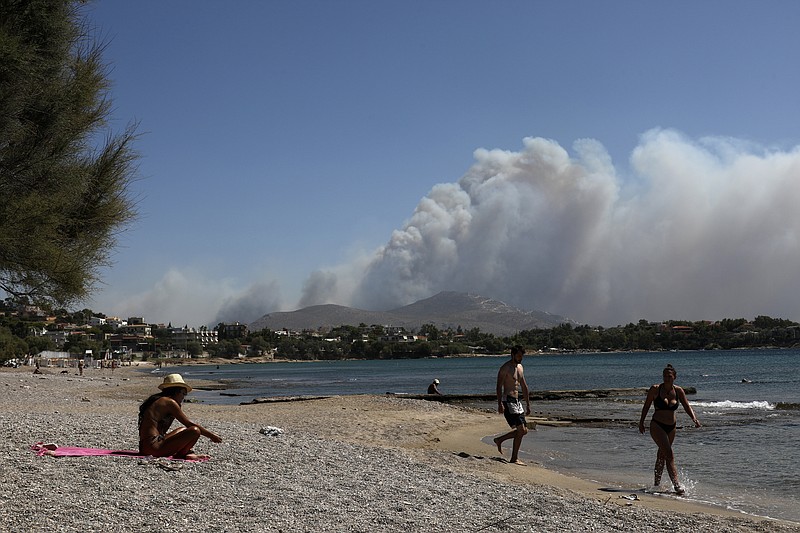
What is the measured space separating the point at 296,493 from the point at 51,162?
18.7ft

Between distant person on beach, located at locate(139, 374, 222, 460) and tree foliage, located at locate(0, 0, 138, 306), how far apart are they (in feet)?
7.87

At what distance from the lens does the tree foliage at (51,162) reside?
9.81 meters

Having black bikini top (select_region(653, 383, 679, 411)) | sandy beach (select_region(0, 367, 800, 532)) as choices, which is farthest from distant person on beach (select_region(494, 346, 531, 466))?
black bikini top (select_region(653, 383, 679, 411))

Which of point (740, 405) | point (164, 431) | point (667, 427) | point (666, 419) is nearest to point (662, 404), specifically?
point (666, 419)

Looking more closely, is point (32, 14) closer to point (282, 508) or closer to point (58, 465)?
point (58, 465)

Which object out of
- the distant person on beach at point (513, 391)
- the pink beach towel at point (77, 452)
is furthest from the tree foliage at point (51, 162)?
the distant person on beach at point (513, 391)

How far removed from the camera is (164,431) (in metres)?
9.88

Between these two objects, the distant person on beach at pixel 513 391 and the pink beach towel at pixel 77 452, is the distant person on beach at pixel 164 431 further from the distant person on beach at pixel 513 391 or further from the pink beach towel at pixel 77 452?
the distant person on beach at pixel 513 391

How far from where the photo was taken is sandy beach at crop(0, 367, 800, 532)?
22.9 feet

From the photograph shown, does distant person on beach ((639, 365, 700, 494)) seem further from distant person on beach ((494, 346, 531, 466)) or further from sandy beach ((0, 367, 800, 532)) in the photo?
distant person on beach ((494, 346, 531, 466))

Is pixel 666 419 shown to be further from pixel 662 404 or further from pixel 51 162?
pixel 51 162

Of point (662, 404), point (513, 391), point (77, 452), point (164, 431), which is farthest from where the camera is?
point (513, 391)

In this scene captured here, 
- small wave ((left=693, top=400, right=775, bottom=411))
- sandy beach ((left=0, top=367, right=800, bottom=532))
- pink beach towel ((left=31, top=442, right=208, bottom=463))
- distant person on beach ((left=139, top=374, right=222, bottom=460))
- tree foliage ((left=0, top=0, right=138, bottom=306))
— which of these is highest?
tree foliage ((left=0, top=0, right=138, bottom=306))

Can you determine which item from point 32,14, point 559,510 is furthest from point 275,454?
point 32,14
